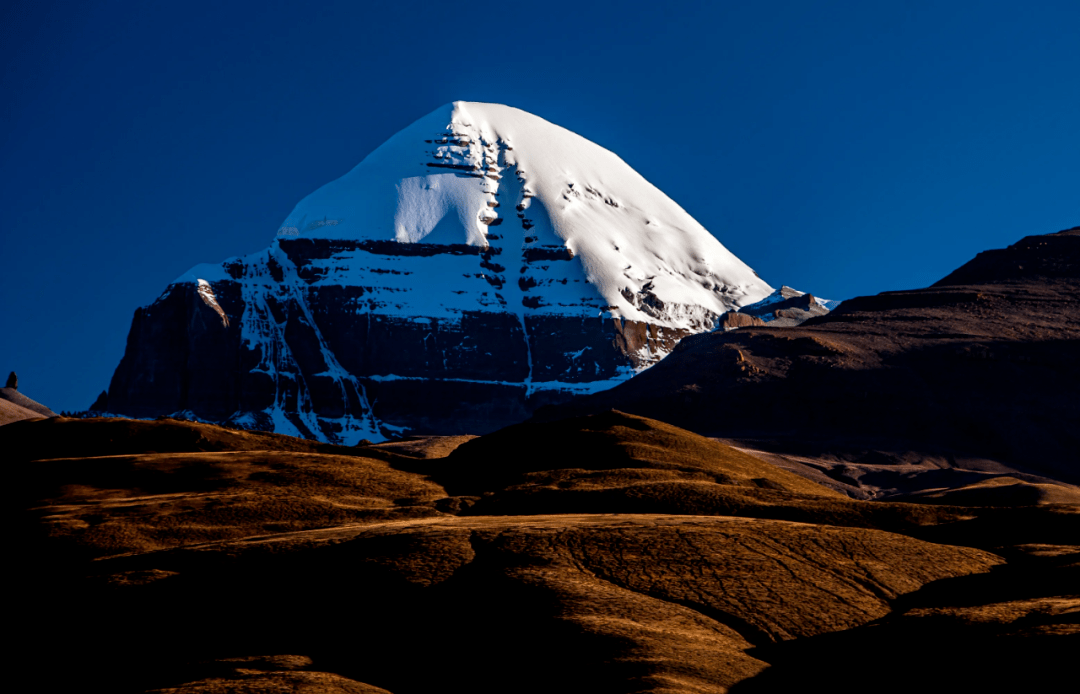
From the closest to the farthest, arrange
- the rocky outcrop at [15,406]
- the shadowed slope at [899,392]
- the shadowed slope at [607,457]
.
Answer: the shadowed slope at [607,457]
the rocky outcrop at [15,406]
the shadowed slope at [899,392]

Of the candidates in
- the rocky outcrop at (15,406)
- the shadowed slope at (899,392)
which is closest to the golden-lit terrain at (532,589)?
the rocky outcrop at (15,406)

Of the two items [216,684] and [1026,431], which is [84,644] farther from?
[1026,431]

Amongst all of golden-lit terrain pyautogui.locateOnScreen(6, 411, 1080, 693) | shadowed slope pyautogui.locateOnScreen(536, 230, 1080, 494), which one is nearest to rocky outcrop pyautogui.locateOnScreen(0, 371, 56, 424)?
shadowed slope pyautogui.locateOnScreen(536, 230, 1080, 494)

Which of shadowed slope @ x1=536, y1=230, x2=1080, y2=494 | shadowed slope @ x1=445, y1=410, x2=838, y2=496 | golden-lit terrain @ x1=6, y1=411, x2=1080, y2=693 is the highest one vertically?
shadowed slope @ x1=536, y1=230, x2=1080, y2=494

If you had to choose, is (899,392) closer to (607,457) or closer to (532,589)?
(607,457)

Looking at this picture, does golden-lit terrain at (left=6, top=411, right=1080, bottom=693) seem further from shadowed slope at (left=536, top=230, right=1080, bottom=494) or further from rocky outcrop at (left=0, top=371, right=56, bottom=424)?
shadowed slope at (left=536, top=230, right=1080, bottom=494)

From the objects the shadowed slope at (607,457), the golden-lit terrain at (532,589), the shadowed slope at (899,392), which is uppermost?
the shadowed slope at (899,392)

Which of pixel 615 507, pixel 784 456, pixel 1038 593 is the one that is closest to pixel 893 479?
pixel 784 456

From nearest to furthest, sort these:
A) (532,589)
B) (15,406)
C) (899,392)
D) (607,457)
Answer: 1. (532,589)
2. (607,457)
3. (15,406)
4. (899,392)

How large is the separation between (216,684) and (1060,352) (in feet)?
598

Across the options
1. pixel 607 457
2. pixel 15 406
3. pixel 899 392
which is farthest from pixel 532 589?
pixel 899 392

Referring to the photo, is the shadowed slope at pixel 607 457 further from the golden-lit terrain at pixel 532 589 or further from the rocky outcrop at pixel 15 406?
the rocky outcrop at pixel 15 406

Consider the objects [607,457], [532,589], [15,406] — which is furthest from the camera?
[15,406]

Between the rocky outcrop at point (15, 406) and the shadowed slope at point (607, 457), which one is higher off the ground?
the rocky outcrop at point (15, 406)
